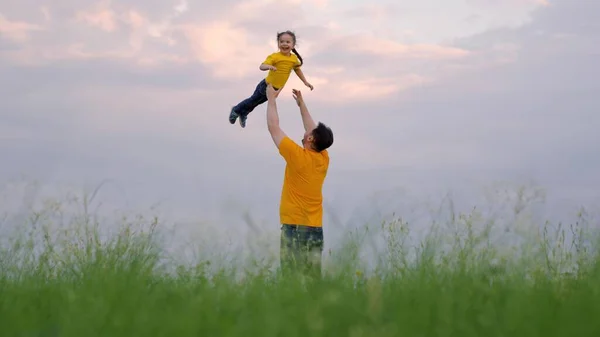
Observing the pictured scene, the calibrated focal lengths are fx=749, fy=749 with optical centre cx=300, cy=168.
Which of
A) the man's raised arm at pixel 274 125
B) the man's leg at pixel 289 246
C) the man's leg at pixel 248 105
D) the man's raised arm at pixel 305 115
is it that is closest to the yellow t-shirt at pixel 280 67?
the man's leg at pixel 248 105

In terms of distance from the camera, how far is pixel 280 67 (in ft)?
29.6

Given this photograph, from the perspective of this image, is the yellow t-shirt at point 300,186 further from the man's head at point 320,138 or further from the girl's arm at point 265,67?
the girl's arm at point 265,67

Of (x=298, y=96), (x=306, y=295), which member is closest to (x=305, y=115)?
(x=298, y=96)

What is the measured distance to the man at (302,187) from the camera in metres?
6.84

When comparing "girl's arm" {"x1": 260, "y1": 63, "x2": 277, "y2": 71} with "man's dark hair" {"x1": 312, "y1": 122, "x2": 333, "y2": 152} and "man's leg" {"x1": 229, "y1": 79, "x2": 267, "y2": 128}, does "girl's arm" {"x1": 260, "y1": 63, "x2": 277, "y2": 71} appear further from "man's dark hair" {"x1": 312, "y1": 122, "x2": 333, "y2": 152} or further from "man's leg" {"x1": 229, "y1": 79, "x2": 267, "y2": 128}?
"man's dark hair" {"x1": 312, "y1": 122, "x2": 333, "y2": 152}

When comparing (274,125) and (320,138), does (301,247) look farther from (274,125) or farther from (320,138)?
(274,125)

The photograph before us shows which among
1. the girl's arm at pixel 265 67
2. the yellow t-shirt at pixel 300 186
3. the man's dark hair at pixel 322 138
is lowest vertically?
the yellow t-shirt at pixel 300 186

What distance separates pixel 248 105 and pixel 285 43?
1.11 metres

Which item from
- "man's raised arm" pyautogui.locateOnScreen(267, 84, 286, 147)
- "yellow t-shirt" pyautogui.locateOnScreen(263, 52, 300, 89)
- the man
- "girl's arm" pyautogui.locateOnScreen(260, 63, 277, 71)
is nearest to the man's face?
the man

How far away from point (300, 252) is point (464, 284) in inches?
80.3

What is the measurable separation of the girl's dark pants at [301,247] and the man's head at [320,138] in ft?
2.54

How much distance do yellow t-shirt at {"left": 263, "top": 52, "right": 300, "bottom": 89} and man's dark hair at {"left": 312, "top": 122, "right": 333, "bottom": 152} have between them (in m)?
2.09

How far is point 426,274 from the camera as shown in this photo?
5.40m

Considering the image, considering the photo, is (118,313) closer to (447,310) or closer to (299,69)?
(447,310)
